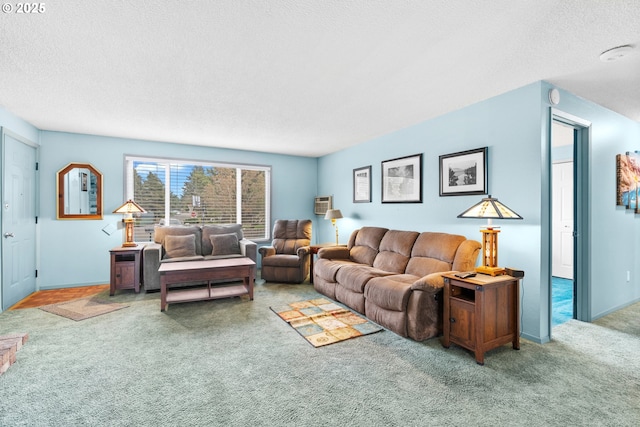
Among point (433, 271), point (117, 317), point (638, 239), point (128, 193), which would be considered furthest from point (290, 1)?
point (638, 239)

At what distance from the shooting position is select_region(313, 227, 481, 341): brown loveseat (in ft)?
9.45

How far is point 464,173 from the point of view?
3.57 metres

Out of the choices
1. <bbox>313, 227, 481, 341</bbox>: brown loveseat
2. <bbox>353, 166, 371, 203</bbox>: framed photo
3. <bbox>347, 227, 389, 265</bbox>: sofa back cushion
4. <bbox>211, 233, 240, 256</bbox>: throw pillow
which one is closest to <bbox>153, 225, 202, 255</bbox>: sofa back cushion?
<bbox>211, 233, 240, 256</bbox>: throw pillow

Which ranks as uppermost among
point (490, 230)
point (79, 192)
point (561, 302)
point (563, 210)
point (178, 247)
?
point (79, 192)

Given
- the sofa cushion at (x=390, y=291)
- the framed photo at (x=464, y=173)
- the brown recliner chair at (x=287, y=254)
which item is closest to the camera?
the sofa cushion at (x=390, y=291)

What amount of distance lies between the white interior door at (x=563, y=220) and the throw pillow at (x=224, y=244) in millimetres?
5798

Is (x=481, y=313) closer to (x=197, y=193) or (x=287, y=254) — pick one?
(x=287, y=254)

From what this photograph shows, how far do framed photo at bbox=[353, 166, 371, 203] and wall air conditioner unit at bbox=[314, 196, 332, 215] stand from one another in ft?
2.93

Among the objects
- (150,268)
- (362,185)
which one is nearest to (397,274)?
(362,185)

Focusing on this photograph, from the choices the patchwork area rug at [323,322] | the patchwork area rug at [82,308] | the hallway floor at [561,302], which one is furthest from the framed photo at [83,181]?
the hallway floor at [561,302]

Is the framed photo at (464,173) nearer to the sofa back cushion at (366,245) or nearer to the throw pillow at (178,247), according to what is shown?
the sofa back cushion at (366,245)

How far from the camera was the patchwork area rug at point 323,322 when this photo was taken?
297 centimetres

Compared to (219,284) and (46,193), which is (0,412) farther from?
(46,193)

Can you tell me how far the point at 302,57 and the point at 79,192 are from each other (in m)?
4.61
